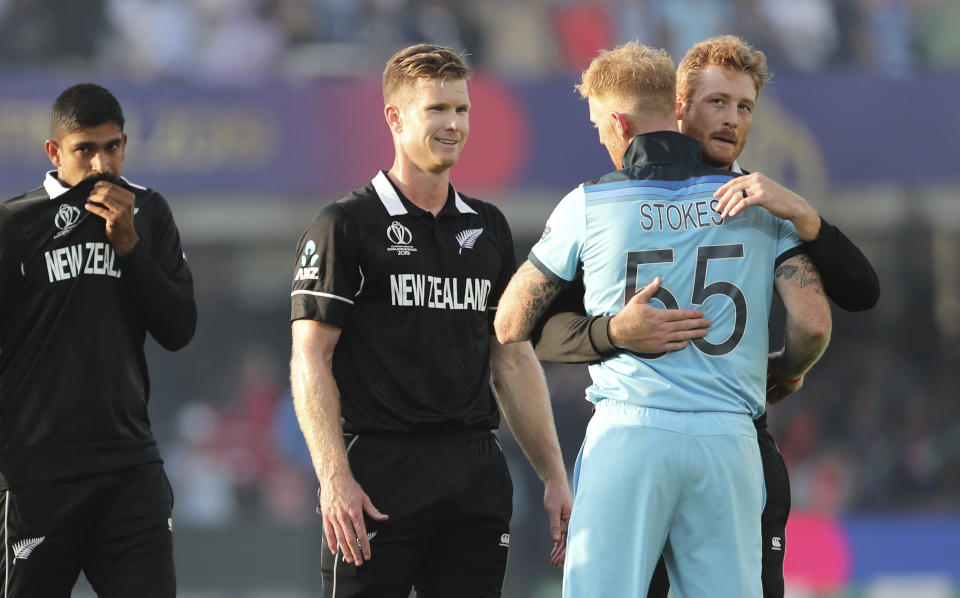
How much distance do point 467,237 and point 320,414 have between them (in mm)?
774

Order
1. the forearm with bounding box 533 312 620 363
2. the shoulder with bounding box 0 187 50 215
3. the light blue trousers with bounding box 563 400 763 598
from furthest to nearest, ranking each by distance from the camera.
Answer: the shoulder with bounding box 0 187 50 215, the forearm with bounding box 533 312 620 363, the light blue trousers with bounding box 563 400 763 598

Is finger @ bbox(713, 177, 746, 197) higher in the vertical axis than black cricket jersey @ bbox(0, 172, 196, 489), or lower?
higher

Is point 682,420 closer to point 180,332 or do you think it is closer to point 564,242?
point 564,242

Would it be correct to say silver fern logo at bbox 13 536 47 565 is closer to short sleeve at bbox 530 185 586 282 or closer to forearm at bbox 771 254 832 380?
short sleeve at bbox 530 185 586 282

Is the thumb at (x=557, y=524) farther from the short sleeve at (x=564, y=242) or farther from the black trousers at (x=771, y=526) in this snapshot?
the short sleeve at (x=564, y=242)

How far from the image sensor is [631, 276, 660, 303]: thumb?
12.1 feet

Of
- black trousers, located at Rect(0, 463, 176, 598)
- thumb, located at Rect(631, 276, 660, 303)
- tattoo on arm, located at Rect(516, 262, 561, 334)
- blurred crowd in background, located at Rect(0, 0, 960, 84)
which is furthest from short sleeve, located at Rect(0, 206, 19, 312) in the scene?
blurred crowd in background, located at Rect(0, 0, 960, 84)

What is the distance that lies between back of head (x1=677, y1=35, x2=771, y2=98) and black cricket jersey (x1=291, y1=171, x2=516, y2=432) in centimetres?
89

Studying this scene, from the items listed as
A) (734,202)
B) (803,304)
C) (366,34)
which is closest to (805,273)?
(803,304)

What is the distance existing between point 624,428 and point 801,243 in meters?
0.73

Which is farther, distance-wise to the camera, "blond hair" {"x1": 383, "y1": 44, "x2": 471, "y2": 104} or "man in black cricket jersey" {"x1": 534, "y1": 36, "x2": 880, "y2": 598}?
"blond hair" {"x1": 383, "y1": 44, "x2": 471, "y2": 104}

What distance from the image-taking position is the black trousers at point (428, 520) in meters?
4.11

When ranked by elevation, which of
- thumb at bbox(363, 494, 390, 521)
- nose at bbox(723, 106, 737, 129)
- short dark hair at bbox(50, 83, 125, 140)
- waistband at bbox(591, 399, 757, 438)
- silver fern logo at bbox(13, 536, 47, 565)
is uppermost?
short dark hair at bbox(50, 83, 125, 140)

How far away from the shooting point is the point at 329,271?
13.7 feet
